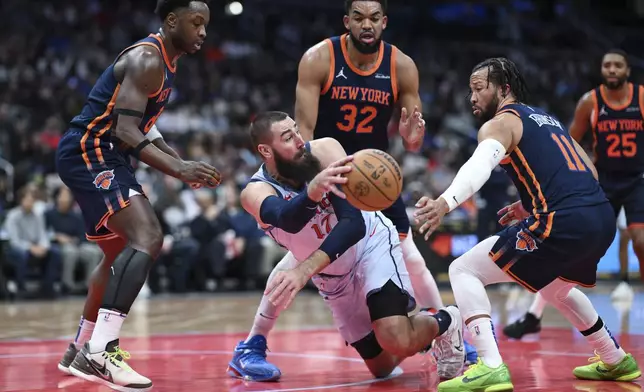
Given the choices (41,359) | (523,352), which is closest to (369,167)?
(523,352)

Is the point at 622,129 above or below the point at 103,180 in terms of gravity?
above

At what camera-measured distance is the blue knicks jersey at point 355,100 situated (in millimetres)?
6168

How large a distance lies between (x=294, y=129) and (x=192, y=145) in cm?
963

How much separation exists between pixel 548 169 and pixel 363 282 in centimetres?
120

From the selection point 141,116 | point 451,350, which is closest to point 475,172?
point 451,350

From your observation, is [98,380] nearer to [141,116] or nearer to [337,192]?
[141,116]

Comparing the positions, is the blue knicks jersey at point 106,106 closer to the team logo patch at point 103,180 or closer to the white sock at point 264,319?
the team logo patch at point 103,180

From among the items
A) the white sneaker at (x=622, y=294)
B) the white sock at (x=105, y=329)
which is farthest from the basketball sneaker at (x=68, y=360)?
the white sneaker at (x=622, y=294)

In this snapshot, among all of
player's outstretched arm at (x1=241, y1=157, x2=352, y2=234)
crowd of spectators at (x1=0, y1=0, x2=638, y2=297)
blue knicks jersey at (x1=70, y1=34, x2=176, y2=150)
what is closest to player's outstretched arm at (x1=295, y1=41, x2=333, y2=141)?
blue knicks jersey at (x1=70, y1=34, x2=176, y2=150)

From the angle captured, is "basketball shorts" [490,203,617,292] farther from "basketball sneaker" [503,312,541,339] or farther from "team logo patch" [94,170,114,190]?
"basketball sneaker" [503,312,541,339]

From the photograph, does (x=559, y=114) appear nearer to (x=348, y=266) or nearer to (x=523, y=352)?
(x=523, y=352)

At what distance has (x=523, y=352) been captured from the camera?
20.6 feet

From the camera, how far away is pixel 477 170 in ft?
14.8

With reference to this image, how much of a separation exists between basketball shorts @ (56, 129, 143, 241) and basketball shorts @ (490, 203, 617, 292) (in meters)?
2.10
